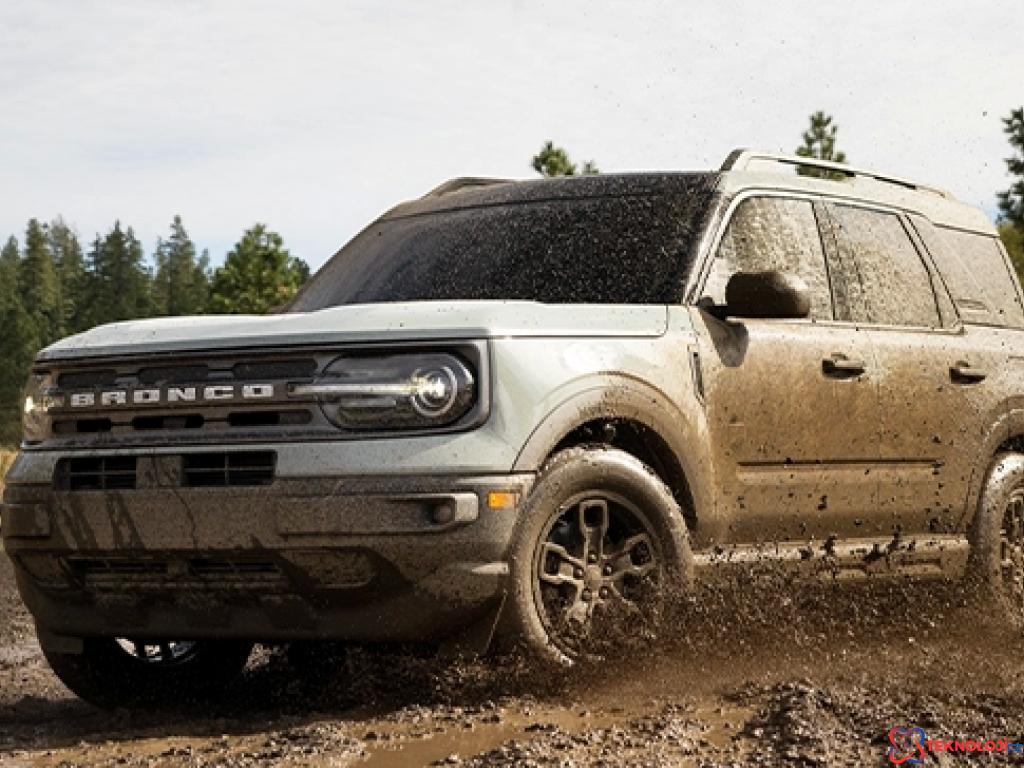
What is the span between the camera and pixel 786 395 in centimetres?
639

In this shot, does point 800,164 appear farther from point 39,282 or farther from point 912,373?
point 39,282

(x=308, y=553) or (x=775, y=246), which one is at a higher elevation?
(x=775, y=246)

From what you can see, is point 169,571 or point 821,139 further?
point 821,139

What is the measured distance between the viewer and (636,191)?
21.9 ft

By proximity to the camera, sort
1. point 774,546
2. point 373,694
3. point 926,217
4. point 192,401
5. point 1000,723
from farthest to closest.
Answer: point 926,217 → point 774,546 → point 373,694 → point 192,401 → point 1000,723

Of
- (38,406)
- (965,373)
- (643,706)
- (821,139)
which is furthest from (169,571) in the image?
(821,139)

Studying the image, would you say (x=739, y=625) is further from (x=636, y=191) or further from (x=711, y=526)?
(x=636, y=191)

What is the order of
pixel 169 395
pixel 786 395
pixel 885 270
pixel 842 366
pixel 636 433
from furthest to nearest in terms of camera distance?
pixel 885 270
pixel 842 366
pixel 786 395
pixel 636 433
pixel 169 395

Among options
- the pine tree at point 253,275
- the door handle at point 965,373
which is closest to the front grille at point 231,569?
the door handle at point 965,373

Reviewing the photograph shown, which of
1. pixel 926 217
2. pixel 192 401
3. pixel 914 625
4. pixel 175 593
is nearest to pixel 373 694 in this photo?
pixel 175 593

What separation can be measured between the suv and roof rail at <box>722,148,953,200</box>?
0.03 metres

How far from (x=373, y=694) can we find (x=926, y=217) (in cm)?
343

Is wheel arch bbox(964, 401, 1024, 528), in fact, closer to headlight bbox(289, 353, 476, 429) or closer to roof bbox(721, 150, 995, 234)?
roof bbox(721, 150, 995, 234)

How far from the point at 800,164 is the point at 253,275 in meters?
94.8
